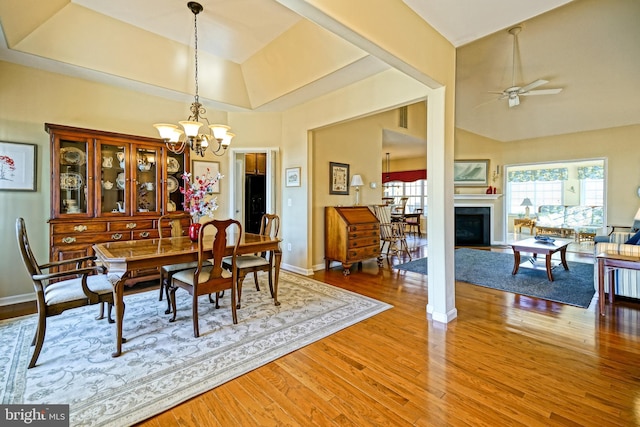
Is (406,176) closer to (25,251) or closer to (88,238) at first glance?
(88,238)

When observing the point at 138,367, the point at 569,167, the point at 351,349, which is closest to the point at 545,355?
the point at 351,349

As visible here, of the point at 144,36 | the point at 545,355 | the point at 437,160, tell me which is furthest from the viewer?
the point at 144,36

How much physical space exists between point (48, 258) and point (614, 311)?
6.28 m

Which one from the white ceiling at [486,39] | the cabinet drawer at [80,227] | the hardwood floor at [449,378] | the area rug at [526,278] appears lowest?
the hardwood floor at [449,378]

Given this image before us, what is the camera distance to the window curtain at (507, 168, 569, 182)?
8945 millimetres

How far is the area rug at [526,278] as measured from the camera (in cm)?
347

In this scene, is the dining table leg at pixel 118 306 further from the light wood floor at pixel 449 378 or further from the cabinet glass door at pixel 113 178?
the cabinet glass door at pixel 113 178

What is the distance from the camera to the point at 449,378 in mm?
1861

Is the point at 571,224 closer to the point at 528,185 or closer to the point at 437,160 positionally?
the point at 528,185

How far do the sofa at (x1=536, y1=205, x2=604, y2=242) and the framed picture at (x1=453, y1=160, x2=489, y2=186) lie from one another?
8.48 ft

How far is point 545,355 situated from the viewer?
215 centimetres

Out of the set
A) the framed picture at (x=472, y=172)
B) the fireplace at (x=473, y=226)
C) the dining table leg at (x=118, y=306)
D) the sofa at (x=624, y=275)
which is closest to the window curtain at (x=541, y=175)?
the framed picture at (x=472, y=172)

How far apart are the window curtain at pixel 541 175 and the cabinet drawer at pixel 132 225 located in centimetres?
992

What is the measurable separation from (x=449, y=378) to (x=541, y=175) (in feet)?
32.5
